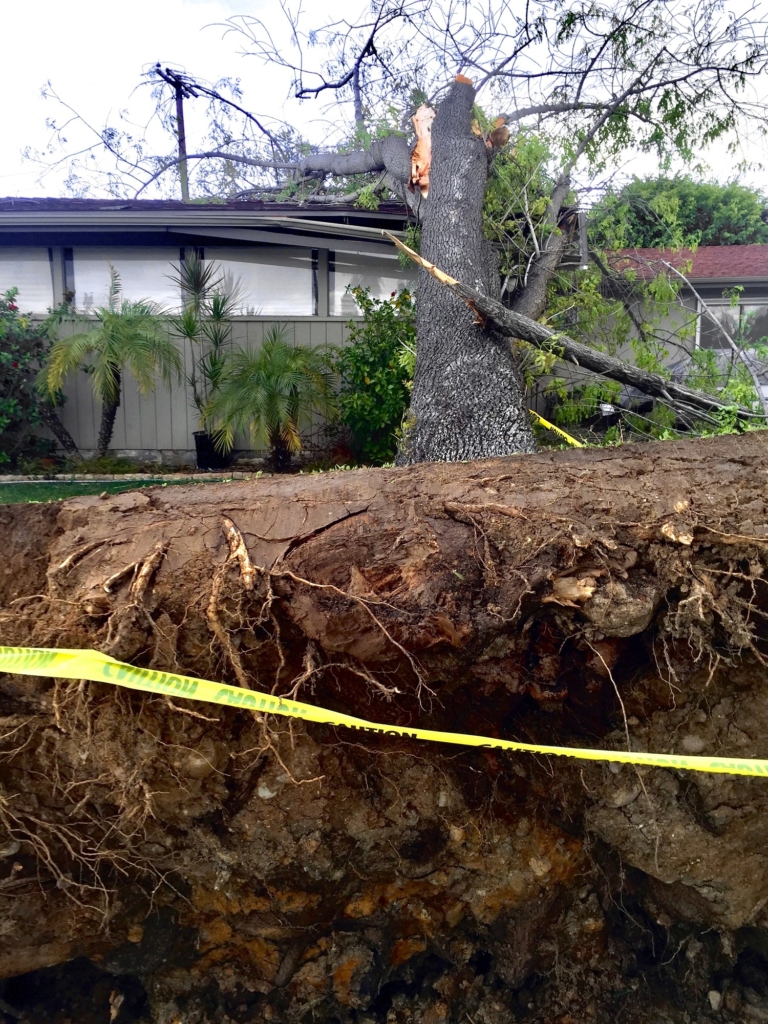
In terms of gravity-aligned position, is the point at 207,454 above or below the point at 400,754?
above

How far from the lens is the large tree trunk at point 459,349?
4.62m

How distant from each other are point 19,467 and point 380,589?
22.8ft

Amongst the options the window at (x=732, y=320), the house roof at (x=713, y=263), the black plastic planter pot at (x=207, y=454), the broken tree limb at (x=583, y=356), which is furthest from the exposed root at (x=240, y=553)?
the window at (x=732, y=320)

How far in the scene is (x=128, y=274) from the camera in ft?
28.0

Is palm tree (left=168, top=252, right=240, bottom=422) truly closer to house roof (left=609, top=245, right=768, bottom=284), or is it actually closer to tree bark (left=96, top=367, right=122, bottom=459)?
tree bark (left=96, top=367, right=122, bottom=459)

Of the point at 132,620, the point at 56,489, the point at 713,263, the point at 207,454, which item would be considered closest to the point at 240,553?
the point at 132,620

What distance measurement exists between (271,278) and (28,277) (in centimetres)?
346

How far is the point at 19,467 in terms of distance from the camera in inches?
296

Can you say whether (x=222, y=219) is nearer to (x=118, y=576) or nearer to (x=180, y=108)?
(x=180, y=108)

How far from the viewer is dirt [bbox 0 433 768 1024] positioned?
2336 mm

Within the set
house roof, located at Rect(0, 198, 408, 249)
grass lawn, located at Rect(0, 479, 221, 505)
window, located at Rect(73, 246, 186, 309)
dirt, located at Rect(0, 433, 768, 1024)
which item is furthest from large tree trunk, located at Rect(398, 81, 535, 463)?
window, located at Rect(73, 246, 186, 309)

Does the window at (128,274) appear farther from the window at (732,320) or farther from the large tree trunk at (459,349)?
the window at (732,320)

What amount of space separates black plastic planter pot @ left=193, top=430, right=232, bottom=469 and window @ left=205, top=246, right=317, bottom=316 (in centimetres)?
193

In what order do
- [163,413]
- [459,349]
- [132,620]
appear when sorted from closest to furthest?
[132,620], [459,349], [163,413]
